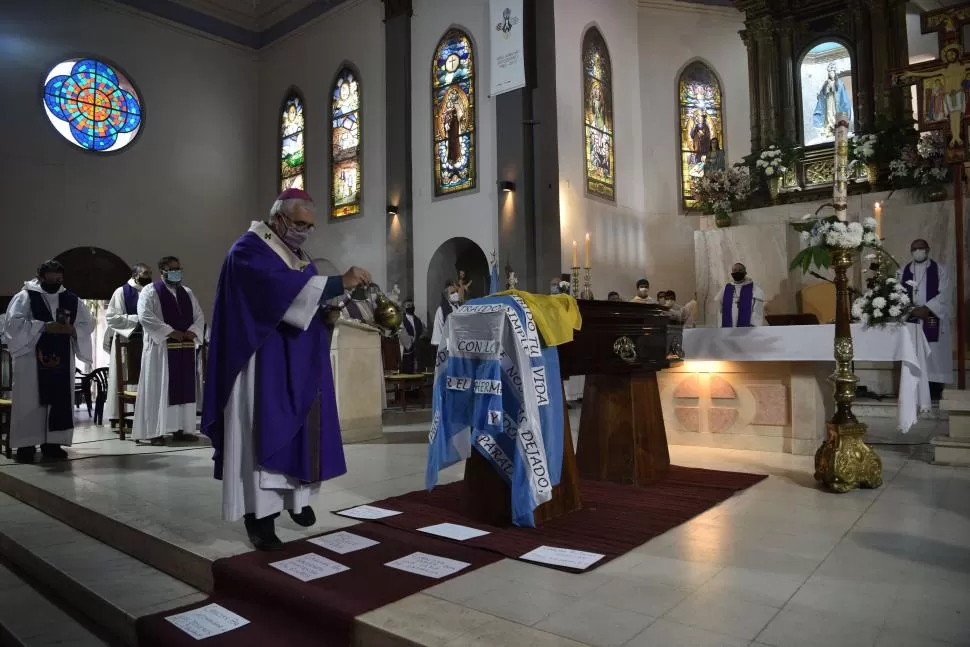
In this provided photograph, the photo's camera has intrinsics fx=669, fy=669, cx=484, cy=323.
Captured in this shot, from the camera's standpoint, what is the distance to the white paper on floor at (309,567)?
8.68ft

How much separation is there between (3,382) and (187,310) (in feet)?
10.4

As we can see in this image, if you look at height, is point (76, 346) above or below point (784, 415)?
above

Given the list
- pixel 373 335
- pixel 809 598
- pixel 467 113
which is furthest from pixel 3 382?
pixel 809 598

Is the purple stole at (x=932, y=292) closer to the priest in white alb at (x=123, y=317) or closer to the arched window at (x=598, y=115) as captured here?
the arched window at (x=598, y=115)

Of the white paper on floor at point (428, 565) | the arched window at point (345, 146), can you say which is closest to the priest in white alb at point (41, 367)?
the white paper on floor at point (428, 565)

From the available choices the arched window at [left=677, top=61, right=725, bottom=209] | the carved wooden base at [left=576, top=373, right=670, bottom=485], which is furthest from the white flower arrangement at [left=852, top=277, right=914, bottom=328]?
the arched window at [left=677, top=61, right=725, bottom=209]

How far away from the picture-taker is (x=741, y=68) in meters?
14.1

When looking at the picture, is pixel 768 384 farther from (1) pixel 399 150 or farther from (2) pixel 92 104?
(2) pixel 92 104

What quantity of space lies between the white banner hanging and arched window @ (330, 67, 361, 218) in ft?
14.9

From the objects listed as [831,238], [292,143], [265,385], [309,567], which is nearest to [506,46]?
[292,143]

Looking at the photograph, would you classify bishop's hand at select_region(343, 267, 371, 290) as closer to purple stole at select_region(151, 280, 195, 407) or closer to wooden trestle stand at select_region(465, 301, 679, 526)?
wooden trestle stand at select_region(465, 301, 679, 526)

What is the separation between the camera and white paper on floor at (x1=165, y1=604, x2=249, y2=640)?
2443 mm

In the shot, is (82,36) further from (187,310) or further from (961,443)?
(961,443)

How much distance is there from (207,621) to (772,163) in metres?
10.7
